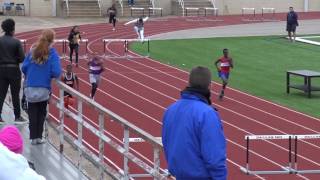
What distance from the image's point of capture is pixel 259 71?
30.1m

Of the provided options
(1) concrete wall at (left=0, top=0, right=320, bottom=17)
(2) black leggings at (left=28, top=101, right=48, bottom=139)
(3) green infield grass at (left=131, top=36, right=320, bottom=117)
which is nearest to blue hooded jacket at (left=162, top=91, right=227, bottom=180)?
(2) black leggings at (left=28, top=101, right=48, bottom=139)

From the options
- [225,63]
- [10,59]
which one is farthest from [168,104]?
[10,59]

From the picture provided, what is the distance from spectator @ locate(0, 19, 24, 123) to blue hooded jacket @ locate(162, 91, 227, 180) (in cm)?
576

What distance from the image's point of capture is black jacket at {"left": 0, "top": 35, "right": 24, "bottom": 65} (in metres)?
11.4

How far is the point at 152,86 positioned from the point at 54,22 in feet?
95.8

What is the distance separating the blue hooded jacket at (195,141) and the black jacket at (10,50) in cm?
577

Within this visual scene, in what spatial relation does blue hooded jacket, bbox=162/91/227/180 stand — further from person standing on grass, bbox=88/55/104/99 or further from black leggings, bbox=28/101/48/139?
person standing on grass, bbox=88/55/104/99

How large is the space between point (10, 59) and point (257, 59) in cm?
2346

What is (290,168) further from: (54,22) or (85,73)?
(54,22)

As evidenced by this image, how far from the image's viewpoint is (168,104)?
22453 millimetres

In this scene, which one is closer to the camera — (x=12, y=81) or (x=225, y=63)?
(x=12, y=81)

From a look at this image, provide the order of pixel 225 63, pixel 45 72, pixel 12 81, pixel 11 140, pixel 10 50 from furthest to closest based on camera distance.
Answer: pixel 225 63, pixel 12 81, pixel 10 50, pixel 45 72, pixel 11 140

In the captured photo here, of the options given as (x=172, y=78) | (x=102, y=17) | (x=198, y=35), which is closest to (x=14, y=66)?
(x=172, y=78)

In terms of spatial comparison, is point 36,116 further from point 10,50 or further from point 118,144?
point 118,144
